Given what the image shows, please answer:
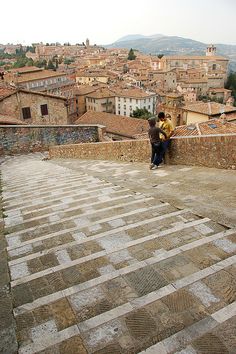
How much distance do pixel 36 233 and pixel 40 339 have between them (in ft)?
6.86

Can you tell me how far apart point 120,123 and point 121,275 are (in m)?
41.3

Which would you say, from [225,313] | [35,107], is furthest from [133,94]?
[225,313]

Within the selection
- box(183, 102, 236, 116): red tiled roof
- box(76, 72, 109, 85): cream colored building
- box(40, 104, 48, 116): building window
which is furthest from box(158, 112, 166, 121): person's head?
box(76, 72, 109, 85): cream colored building

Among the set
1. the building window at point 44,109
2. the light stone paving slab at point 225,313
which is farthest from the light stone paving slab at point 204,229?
the building window at point 44,109

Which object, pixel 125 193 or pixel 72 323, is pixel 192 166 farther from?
pixel 72 323

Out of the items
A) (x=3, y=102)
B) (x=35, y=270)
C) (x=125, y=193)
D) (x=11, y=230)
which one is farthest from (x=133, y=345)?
(x=3, y=102)

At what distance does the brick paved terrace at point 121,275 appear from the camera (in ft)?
7.88

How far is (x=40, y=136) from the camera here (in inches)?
722

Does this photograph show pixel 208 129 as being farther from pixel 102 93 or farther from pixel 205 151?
pixel 102 93

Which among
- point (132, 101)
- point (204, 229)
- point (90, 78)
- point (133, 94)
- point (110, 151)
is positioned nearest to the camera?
point (204, 229)

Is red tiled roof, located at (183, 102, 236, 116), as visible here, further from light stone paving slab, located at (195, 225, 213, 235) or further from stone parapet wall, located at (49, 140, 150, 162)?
light stone paving slab, located at (195, 225, 213, 235)

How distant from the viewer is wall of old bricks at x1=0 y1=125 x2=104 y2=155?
17422 mm

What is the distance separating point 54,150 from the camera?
1742 centimetres

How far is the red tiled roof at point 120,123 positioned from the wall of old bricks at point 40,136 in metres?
21.1
